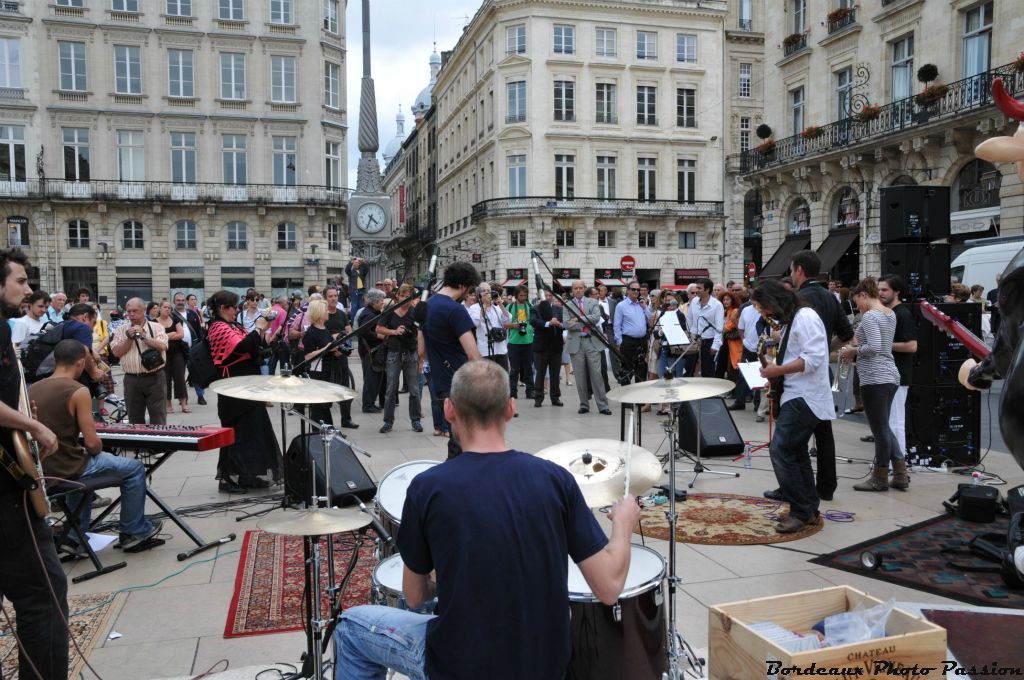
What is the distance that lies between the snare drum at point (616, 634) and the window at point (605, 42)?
4570 cm

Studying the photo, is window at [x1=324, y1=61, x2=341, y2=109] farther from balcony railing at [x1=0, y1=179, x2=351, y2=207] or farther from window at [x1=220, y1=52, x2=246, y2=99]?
balcony railing at [x1=0, y1=179, x2=351, y2=207]

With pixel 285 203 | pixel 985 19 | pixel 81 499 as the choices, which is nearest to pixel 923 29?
pixel 985 19

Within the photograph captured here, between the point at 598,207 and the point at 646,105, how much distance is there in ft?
23.0

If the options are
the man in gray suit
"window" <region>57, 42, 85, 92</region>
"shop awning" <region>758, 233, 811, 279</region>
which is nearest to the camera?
the man in gray suit

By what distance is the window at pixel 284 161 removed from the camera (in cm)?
4216

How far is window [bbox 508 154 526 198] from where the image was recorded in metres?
44.6

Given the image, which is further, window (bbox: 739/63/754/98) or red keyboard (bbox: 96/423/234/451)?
window (bbox: 739/63/754/98)

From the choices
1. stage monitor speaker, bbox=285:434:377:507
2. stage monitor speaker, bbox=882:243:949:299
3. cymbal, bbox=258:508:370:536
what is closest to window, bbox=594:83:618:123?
stage monitor speaker, bbox=882:243:949:299

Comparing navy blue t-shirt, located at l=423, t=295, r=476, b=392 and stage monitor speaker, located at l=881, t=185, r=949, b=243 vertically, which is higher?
stage monitor speaker, located at l=881, t=185, r=949, b=243

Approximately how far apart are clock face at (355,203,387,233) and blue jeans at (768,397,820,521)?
1404cm

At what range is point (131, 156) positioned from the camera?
4081 cm

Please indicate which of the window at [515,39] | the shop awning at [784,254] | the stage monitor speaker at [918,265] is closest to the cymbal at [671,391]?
the stage monitor speaker at [918,265]

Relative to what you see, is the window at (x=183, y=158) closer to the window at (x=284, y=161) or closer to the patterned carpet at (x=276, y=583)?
the window at (x=284, y=161)

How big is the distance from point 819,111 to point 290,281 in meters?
28.7
